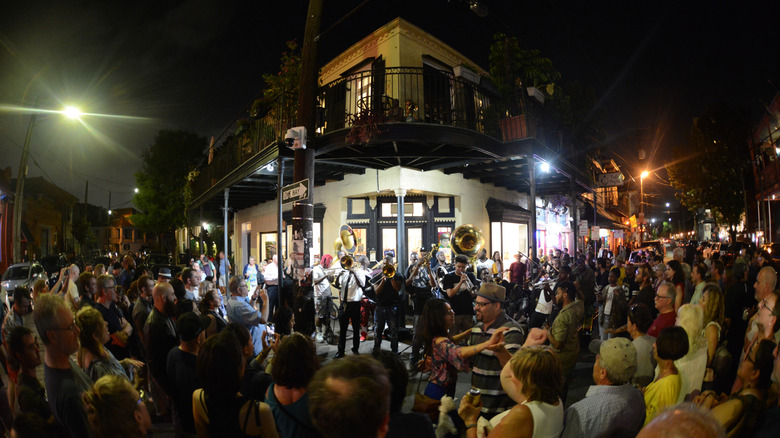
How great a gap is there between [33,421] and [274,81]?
465 inches

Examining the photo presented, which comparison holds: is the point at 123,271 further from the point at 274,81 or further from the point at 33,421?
the point at 33,421

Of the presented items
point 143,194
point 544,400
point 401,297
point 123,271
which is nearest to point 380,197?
point 401,297

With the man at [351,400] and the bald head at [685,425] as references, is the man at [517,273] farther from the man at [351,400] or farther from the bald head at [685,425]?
the man at [351,400]

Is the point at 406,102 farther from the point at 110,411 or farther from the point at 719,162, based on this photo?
the point at 719,162

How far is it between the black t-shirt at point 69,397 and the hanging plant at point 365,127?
693 cm

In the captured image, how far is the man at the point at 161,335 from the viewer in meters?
3.91

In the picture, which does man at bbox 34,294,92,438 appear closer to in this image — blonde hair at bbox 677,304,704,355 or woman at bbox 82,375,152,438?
woman at bbox 82,375,152,438

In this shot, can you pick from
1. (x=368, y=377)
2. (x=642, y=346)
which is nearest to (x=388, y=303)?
(x=642, y=346)

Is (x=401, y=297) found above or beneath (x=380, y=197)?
beneath

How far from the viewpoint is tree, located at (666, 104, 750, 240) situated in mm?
25969

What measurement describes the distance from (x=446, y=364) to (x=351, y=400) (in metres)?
2.04

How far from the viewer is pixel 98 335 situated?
3.25 meters

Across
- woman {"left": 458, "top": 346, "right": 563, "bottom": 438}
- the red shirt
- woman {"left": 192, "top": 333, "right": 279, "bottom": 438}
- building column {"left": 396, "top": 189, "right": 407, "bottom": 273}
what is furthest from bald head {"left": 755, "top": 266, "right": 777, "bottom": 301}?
building column {"left": 396, "top": 189, "right": 407, "bottom": 273}

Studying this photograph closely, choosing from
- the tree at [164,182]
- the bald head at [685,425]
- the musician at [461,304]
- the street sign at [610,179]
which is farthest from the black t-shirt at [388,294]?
the tree at [164,182]
